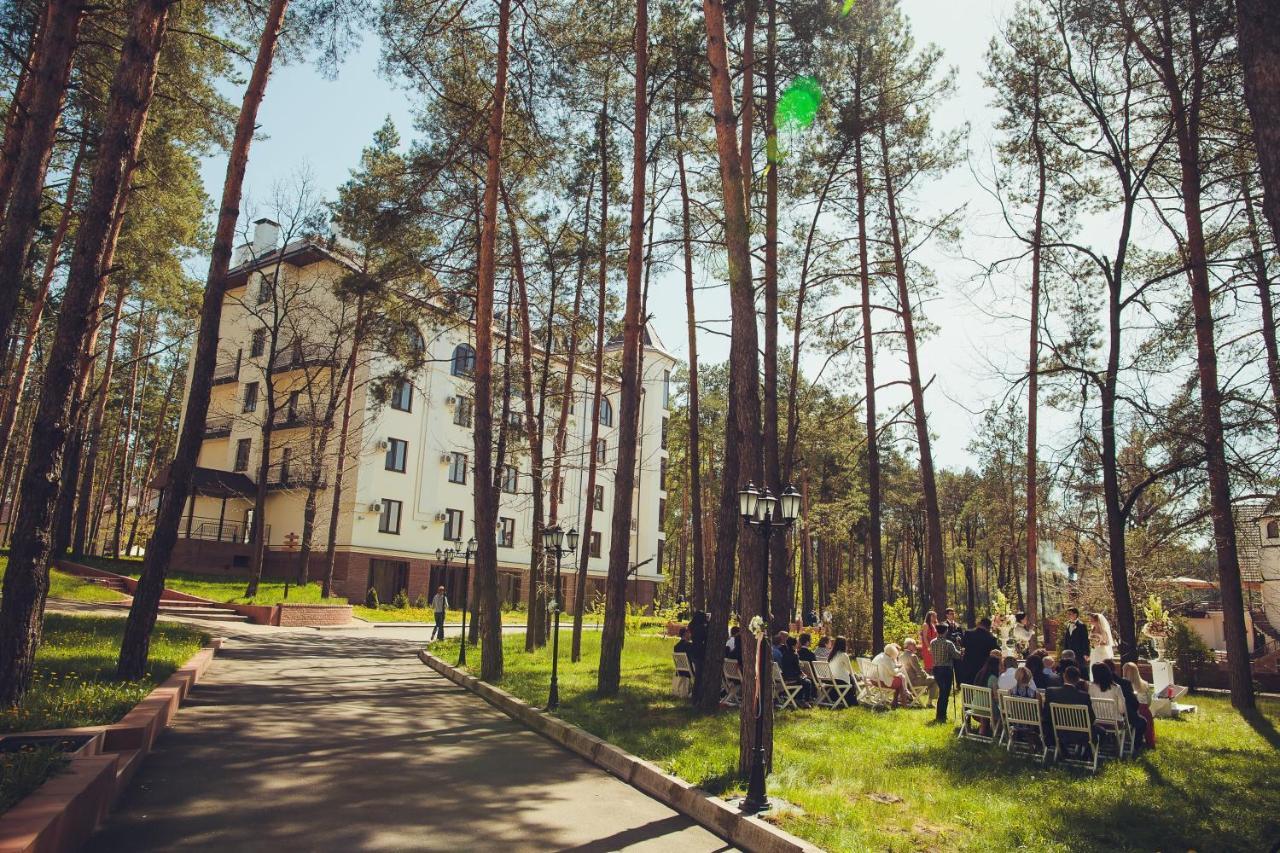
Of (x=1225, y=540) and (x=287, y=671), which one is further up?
(x=1225, y=540)

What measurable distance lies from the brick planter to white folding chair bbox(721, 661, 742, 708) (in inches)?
314

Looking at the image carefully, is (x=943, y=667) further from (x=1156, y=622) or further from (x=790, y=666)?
(x=1156, y=622)

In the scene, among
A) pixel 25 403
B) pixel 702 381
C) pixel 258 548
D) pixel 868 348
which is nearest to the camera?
pixel 868 348

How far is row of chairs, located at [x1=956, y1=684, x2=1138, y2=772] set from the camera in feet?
28.5

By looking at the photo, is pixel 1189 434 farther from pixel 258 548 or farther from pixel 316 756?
pixel 258 548

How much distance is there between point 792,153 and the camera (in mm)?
16328

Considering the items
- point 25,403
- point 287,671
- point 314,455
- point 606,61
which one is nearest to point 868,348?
point 606,61

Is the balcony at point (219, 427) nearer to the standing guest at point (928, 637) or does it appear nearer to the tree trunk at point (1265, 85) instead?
the standing guest at point (928, 637)

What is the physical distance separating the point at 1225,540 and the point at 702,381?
76.2 ft

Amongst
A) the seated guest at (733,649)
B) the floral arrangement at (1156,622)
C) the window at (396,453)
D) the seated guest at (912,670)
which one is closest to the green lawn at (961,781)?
the seated guest at (733,649)

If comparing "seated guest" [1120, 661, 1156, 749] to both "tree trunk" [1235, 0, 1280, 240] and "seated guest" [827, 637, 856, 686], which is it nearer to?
"seated guest" [827, 637, 856, 686]

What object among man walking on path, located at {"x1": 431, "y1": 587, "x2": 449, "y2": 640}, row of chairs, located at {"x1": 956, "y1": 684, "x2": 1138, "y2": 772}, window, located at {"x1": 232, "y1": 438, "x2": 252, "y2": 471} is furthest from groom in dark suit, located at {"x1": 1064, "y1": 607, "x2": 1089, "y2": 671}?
window, located at {"x1": 232, "y1": 438, "x2": 252, "y2": 471}

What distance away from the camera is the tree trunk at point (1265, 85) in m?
5.75

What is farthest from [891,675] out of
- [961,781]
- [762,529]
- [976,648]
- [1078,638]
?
[762,529]
